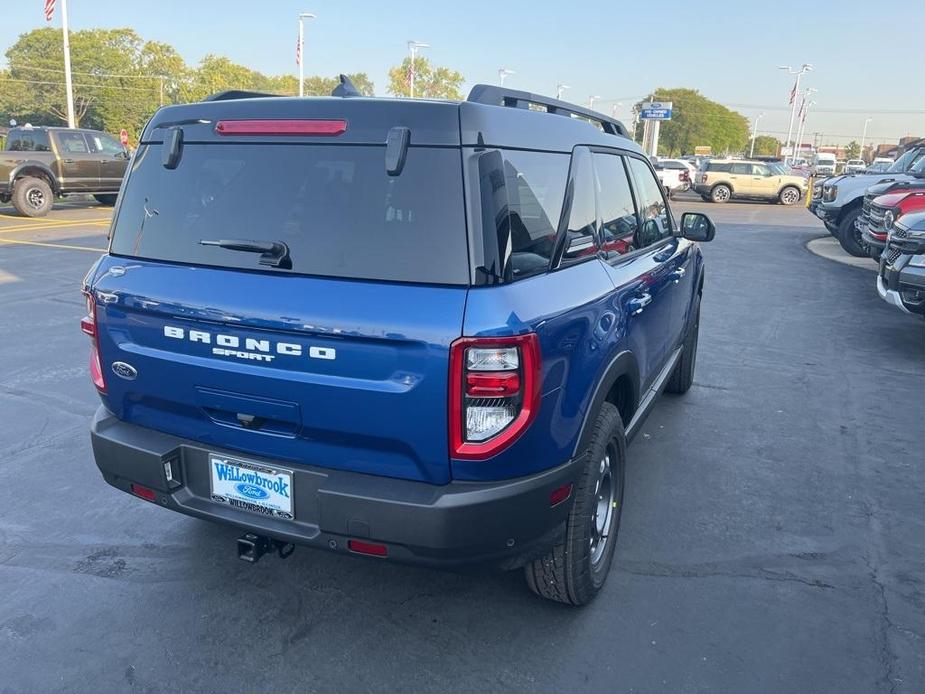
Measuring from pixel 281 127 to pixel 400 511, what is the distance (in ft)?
4.54

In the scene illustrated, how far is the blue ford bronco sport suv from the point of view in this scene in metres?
2.27

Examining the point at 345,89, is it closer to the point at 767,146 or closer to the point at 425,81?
the point at 425,81

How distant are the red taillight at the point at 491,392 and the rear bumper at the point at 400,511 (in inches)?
6.1

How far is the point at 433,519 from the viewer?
227cm

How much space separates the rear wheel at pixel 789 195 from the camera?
27.7m

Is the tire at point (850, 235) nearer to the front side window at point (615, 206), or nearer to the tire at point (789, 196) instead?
the front side window at point (615, 206)

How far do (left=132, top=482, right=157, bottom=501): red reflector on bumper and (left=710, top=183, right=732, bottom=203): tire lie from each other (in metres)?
27.4

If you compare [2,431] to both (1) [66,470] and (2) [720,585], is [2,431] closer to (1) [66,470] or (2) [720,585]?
(1) [66,470]

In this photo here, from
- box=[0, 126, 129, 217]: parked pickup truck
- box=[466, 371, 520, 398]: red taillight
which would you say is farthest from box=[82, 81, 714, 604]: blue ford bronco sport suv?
box=[0, 126, 129, 217]: parked pickup truck

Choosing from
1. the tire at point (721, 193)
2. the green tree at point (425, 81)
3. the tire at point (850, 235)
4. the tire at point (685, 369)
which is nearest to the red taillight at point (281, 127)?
the tire at point (685, 369)

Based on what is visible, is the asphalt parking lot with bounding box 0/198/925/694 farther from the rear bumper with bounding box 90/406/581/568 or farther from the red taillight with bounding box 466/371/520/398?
the red taillight with bounding box 466/371/520/398

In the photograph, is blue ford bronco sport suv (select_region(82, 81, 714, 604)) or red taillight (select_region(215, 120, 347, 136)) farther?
red taillight (select_region(215, 120, 347, 136))

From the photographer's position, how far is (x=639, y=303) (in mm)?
3416

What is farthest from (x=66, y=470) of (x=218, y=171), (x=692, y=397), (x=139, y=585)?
(x=692, y=397)
